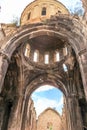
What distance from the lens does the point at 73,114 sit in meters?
13.1

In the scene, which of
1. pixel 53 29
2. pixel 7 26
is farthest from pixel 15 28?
pixel 53 29

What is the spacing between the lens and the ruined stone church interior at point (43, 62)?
10.7 m

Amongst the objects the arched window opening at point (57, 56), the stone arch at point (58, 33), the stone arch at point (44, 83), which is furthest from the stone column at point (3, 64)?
the arched window opening at point (57, 56)

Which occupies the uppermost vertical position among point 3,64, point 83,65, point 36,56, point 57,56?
point 36,56

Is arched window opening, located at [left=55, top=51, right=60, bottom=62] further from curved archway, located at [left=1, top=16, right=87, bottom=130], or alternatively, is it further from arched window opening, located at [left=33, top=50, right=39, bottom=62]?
curved archway, located at [left=1, top=16, right=87, bottom=130]

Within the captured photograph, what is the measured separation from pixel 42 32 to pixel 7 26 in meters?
2.74

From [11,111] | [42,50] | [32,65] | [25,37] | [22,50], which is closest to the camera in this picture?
[25,37]

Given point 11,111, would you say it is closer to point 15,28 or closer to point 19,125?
point 19,125

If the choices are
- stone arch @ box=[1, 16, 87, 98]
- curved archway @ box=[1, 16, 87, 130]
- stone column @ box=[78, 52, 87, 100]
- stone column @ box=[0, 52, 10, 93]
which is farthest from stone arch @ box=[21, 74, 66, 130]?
stone column @ box=[78, 52, 87, 100]

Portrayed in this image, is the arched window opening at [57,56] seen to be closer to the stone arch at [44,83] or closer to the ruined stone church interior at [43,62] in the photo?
the ruined stone church interior at [43,62]

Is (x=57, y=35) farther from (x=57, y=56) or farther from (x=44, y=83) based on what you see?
(x=44, y=83)

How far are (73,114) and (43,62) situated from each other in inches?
239

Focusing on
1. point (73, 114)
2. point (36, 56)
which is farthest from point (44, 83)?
point (73, 114)

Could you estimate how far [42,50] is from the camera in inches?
710
